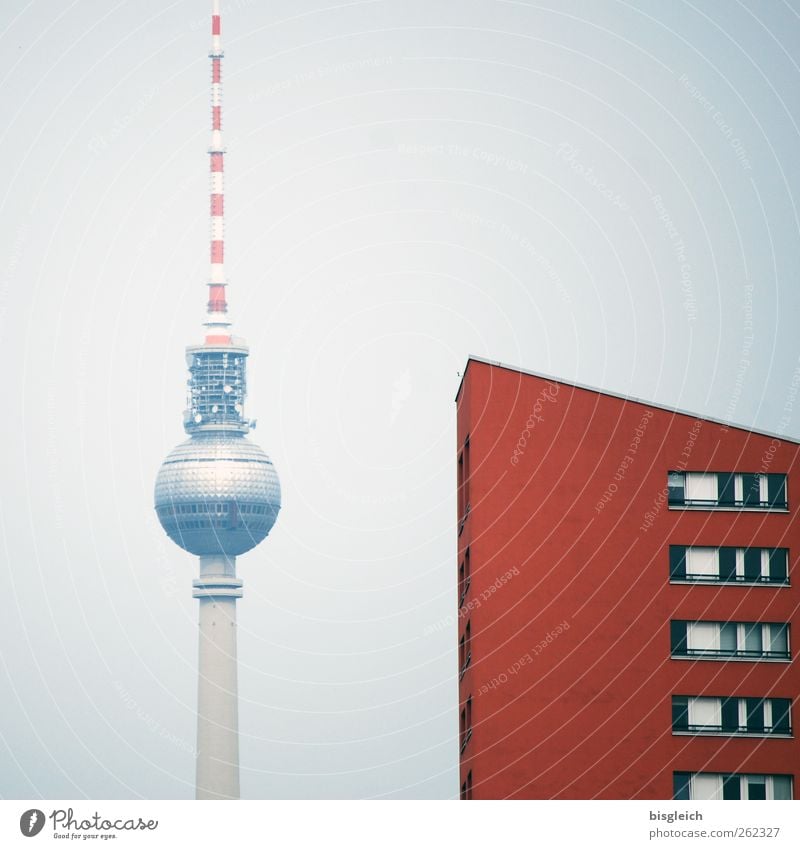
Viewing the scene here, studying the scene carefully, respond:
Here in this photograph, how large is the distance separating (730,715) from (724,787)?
2.72m

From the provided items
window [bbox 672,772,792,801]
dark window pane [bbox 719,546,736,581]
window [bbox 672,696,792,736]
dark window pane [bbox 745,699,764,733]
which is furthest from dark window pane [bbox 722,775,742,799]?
dark window pane [bbox 719,546,736,581]

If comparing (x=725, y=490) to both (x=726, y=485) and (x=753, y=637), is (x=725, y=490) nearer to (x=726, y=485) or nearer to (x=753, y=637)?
(x=726, y=485)

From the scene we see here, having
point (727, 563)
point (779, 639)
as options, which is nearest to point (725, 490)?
point (727, 563)

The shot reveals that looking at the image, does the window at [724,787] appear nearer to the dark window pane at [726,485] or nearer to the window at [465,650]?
the window at [465,650]

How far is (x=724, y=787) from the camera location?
73.1 meters

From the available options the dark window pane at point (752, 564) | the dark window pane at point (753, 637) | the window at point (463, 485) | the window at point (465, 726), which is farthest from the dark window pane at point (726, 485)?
the window at point (465, 726)

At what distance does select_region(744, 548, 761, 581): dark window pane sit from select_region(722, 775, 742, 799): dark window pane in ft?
23.4

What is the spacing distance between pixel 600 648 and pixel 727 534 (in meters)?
6.10

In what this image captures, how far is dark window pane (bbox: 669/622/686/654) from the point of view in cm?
7544

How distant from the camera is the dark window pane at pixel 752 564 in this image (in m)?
76.8

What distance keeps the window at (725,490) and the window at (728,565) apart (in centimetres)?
159
